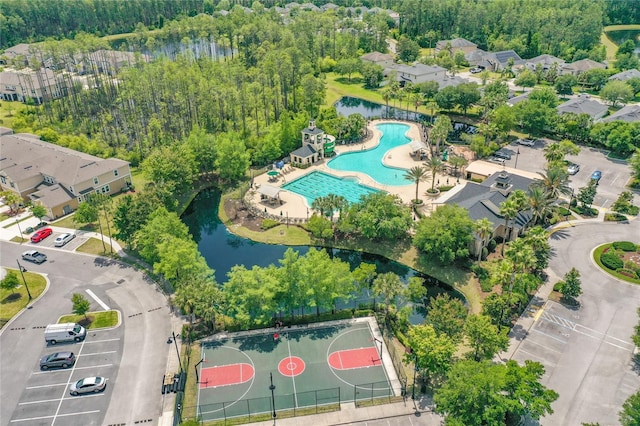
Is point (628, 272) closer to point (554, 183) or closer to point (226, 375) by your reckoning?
point (554, 183)

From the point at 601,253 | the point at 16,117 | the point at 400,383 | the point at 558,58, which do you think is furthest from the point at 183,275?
the point at 558,58

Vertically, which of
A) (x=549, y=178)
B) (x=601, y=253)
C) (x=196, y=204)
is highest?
(x=549, y=178)

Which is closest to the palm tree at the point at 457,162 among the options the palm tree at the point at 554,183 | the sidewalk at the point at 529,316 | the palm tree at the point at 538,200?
the palm tree at the point at 554,183

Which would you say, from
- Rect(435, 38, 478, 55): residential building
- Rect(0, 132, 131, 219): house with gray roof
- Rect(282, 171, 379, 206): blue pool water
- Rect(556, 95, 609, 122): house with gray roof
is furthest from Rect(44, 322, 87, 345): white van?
Rect(435, 38, 478, 55): residential building

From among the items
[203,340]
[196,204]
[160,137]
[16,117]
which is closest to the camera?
[203,340]

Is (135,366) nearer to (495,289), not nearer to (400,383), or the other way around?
(400,383)

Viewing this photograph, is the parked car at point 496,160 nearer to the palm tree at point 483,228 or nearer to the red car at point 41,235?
the palm tree at point 483,228

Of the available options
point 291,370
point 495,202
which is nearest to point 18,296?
point 291,370
